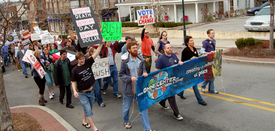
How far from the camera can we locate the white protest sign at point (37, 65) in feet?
25.4

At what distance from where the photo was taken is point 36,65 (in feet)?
25.7

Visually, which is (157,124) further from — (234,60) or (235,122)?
(234,60)

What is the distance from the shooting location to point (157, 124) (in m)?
5.91

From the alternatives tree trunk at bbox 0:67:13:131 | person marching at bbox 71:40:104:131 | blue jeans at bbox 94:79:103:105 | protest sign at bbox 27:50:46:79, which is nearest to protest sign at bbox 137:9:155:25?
blue jeans at bbox 94:79:103:105

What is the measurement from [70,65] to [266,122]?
17.4 ft

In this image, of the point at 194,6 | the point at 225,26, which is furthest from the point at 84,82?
the point at 194,6

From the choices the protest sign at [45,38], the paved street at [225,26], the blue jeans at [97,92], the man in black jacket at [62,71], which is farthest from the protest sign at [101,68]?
the paved street at [225,26]

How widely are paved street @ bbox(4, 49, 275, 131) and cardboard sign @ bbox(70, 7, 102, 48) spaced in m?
2.04

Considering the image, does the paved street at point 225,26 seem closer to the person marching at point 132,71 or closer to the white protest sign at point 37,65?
the white protest sign at point 37,65

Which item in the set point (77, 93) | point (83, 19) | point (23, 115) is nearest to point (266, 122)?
point (77, 93)

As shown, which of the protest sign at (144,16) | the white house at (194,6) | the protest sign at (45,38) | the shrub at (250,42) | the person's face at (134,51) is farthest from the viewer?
the white house at (194,6)

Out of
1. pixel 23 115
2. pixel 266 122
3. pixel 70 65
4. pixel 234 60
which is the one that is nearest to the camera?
pixel 266 122

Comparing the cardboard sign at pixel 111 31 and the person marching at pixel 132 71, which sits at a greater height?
the cardboard sign at pixel 111 31

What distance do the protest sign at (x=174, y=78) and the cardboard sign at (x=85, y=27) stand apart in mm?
1686
